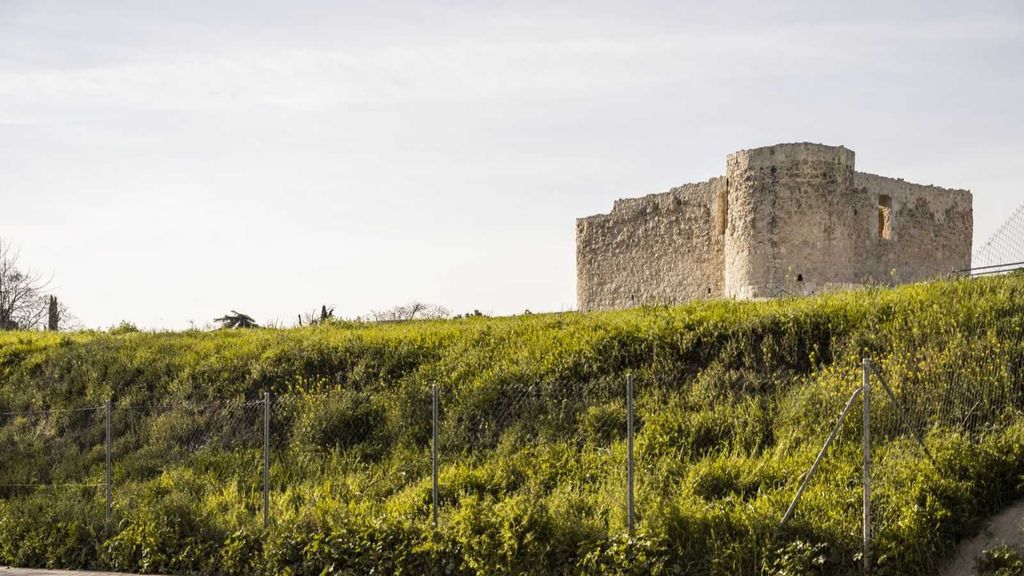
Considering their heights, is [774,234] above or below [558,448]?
above

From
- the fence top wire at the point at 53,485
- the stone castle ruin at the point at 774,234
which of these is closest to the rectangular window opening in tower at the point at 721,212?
the stone castle ruin at the point at 774,234

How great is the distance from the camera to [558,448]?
13570 millimetres

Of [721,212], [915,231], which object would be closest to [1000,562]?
[721,212]

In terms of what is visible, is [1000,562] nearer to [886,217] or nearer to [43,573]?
[43,573]

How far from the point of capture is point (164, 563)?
43.8 feet

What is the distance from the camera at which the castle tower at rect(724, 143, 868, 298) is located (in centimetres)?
2512

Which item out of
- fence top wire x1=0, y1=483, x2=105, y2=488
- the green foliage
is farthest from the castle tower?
the green foliage

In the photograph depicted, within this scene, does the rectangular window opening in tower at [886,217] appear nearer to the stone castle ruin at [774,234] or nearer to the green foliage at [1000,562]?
the stone castle ruin at [774,234]

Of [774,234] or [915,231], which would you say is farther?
[915,231]

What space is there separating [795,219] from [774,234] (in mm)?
612

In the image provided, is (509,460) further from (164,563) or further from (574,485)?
(164,563)

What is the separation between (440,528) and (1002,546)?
18.5ft

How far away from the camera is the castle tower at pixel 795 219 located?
25.1 m

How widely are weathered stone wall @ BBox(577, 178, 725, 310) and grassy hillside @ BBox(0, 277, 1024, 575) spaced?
28.6 ft
